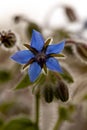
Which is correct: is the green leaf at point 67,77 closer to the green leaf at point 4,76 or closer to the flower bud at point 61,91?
the flower bud at point 61,91

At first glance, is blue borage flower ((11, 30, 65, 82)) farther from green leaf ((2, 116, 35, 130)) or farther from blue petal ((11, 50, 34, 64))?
green leaf ((2, 116, 35, 130))

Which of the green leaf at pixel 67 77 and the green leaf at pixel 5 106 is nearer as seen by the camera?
the green leaf at pixel 67 77

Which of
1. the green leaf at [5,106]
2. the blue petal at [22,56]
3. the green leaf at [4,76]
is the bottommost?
the blue petal at [22,56]

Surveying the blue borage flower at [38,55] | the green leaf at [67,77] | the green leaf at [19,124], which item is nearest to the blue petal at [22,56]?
the blue borage flower at [38,55]

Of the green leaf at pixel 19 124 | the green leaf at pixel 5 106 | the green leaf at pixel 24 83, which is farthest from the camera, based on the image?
the green leaf at pixel 5 106

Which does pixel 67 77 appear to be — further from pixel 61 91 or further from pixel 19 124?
pixel 19 124

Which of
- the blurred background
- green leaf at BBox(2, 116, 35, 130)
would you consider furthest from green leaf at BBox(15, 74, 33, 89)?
green leaf at BBox(2, 116, 35, 130)
